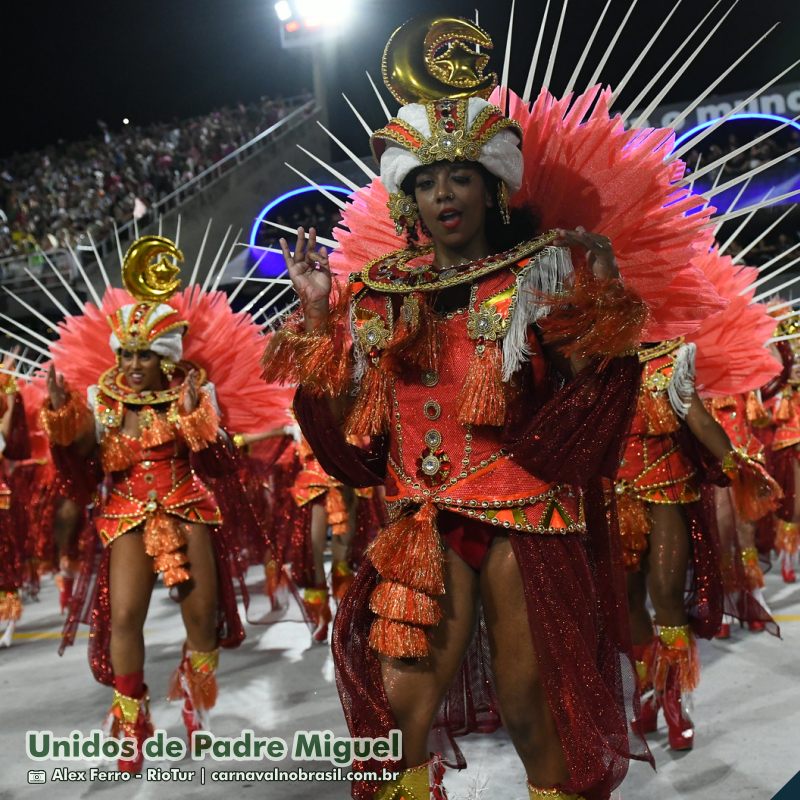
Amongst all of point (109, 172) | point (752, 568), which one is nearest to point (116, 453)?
point (752, 568)

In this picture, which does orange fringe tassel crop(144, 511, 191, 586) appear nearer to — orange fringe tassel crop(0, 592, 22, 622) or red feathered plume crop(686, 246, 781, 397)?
red feathered plume crop(686, 246, 781, 397)

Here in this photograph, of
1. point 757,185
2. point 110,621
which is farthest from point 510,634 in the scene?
point 757,185

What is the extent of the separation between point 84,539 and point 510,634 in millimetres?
3683

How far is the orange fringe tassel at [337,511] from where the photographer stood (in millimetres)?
6953

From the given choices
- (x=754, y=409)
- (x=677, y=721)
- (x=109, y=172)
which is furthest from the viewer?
(x=109, y=172)

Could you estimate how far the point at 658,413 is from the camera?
14.1 ft

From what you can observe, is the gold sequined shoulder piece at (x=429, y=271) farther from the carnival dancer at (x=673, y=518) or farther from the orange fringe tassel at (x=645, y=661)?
the orange fringe tassel at (x=645, y=661)

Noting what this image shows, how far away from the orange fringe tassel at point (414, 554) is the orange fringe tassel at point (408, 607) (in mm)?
18

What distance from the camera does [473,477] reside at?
2.60 meters

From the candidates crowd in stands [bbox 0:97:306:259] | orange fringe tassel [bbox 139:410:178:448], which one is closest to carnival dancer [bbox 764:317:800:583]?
orange fringe tassel [bbox 139:410:178:448]

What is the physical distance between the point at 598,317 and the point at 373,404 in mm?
630

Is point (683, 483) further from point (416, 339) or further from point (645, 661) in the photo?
point (416, 339)

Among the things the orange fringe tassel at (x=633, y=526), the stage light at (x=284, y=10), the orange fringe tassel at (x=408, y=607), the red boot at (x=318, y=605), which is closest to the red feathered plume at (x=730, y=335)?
the orange fringe tassel at (x=633, y=526)

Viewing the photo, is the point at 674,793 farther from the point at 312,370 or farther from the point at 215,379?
the point at 215,379
